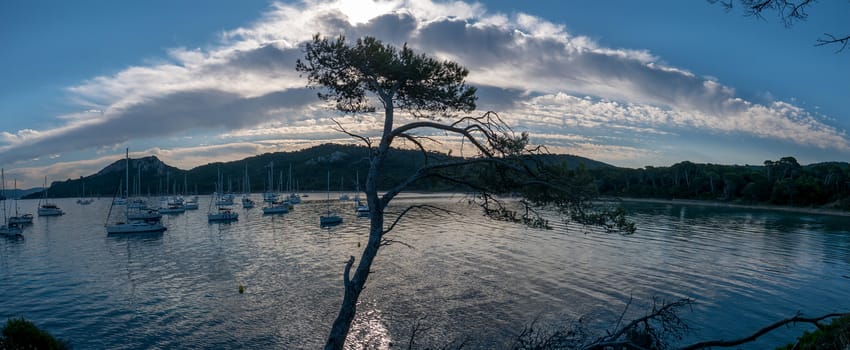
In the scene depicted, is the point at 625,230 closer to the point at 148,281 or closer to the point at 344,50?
the point at 344,50

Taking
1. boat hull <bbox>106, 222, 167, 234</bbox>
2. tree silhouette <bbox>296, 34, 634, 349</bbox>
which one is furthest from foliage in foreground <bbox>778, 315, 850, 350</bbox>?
boat hull <bbox>106, 222, 167, 234</bbox>

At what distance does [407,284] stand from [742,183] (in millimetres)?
109747

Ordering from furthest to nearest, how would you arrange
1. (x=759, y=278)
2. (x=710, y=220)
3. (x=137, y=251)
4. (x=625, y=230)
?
(x=710, y=220) < (x=137, y=251) < (x=759, y=278) < (x=625, y=230)

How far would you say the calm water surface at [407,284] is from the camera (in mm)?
19484

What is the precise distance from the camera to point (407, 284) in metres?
26.8

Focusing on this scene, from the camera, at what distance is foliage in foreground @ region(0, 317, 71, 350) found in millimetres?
12398

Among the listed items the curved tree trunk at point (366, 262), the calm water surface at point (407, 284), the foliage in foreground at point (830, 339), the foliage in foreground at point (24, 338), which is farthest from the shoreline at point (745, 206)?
the foliage in foreground at point (24, 338)

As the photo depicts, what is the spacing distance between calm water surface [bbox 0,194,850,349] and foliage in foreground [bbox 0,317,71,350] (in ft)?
16.2

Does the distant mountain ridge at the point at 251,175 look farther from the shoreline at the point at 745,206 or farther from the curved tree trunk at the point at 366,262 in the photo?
the curved tree trunk at the point at 366,262

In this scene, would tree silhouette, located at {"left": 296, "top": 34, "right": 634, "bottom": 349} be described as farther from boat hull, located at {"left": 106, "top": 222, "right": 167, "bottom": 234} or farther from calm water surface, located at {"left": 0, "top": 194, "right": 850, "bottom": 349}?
boat hull, located at {"left": 106, "top": 222, "right": 167, "bottom": 234}

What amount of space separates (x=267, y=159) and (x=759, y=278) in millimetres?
187615

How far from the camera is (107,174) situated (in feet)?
653

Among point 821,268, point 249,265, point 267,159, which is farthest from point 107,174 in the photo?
point 821,268

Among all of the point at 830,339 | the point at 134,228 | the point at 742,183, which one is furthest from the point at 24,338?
the point at 742,183
